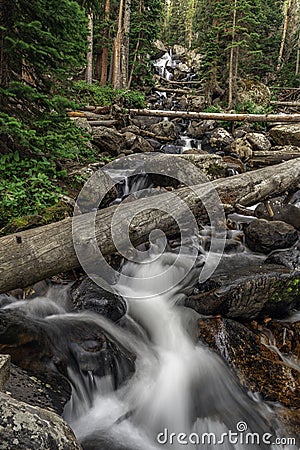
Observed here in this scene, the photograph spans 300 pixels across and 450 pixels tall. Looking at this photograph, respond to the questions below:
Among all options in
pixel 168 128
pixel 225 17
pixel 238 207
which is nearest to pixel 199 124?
pixel 168 128

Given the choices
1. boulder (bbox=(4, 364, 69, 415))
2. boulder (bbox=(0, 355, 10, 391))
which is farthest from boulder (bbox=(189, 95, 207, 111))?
boulder (bbox=(0, 355, 10, 391))

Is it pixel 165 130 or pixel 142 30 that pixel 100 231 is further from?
pixel 142 30

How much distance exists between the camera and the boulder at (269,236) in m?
6.39

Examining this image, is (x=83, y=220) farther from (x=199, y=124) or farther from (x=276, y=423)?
(x=199, y=124)

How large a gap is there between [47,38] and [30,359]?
483cm

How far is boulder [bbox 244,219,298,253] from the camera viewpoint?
639 centimetres

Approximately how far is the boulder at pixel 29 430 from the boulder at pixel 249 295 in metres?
2.88

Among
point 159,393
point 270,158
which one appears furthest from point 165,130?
point 159,393

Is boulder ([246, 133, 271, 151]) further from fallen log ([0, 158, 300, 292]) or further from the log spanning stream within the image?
the log spanning stream

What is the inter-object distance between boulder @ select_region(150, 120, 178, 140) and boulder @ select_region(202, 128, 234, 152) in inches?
55.9

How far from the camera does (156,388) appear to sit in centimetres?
420

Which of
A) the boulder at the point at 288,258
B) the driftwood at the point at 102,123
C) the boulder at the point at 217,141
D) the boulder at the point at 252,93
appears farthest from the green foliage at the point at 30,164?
the boulder at the point at 252,93

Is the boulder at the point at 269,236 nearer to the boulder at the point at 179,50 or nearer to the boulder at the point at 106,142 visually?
the boulder at the point at 106,142

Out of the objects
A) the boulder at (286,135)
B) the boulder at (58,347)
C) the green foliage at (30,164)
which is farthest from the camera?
the boulder at (286,135)
